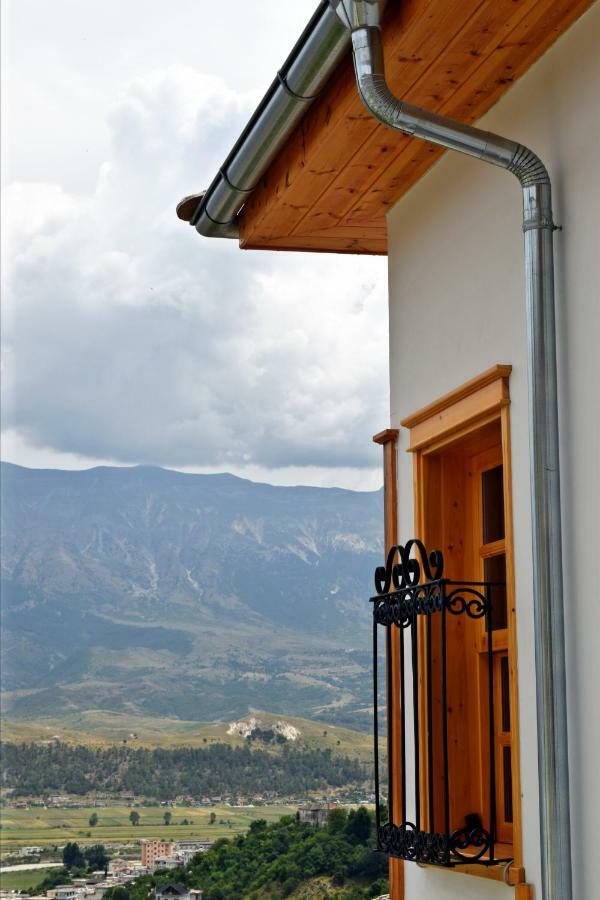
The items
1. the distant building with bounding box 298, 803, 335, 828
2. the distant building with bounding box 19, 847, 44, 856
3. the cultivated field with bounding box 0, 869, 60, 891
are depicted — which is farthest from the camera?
the distant building with bounding box 19, 847, 44, 856

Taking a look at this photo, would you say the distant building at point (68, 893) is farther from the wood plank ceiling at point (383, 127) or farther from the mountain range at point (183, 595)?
the wood plank ceiling at point (383, 127)

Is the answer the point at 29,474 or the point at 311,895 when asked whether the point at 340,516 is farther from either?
the point at 311,895

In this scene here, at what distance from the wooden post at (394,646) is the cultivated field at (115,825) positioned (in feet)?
82.2

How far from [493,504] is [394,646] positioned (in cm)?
61

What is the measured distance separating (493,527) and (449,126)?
49.1 inches

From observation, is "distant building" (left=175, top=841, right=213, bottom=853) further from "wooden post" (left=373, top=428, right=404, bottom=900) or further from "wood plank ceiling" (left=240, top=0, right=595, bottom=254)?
"wood plank ceiling" (left=240, top=0, right=595, bottom=254)

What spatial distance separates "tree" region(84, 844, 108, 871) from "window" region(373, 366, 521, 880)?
25058mm

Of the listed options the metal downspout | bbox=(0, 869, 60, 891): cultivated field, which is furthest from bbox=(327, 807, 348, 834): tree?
the metal downspout

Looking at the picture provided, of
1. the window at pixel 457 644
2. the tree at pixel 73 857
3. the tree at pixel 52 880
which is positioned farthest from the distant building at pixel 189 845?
the window at pixel 457 644

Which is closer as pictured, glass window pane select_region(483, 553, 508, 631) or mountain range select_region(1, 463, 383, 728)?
glass window pane select_region(483, 553, 508, 631)

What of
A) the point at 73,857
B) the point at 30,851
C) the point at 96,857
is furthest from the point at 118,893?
the point at 30,851

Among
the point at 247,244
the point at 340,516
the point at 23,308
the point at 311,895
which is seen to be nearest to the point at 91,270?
the point at 23,308

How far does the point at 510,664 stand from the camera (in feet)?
11.0

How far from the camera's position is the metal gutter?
3.36 metres
